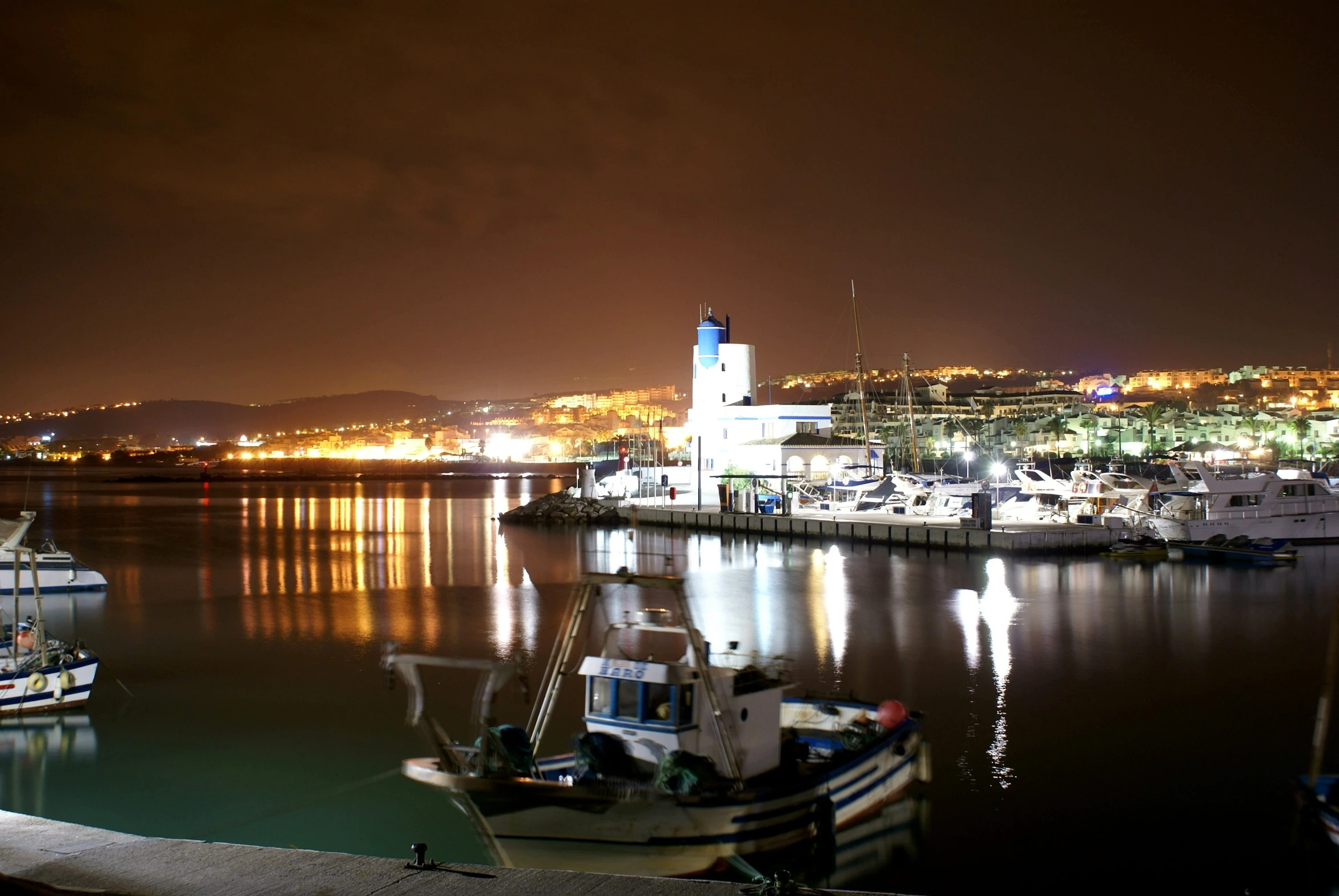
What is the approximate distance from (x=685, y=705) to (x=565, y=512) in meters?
39.4

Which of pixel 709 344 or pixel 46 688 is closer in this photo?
pixel 46 688

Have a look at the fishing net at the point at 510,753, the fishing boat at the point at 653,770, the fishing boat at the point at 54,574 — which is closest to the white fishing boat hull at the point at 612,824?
the fishing boat at the point at 653,770

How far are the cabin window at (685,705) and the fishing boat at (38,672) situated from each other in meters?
8.26

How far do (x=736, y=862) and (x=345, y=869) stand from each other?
105 inches

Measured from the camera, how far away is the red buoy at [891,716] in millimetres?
9227

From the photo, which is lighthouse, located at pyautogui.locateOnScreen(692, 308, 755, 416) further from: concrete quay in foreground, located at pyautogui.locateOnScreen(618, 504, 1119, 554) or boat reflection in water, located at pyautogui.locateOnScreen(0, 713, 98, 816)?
boat reflection in water, located at pyautogui.locateOnScreen(0, 713, 98, 816)

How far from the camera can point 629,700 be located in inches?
295

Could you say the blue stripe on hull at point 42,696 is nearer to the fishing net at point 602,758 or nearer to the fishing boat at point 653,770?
the fishing boat at point 653,770

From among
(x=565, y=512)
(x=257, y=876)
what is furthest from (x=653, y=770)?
(x=565, y=512)

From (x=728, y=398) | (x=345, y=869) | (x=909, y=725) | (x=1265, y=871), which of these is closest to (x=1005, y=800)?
(x=909, y=725)

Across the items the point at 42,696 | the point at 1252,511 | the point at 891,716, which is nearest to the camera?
the point at 891,716

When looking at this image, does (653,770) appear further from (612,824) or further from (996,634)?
(996,634)

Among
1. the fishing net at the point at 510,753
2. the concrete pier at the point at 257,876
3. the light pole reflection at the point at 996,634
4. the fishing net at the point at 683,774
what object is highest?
the fishing net at the point at 510,753

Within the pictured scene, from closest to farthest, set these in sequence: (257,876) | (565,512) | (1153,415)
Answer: (257,876), (565,512), (1153,415)
